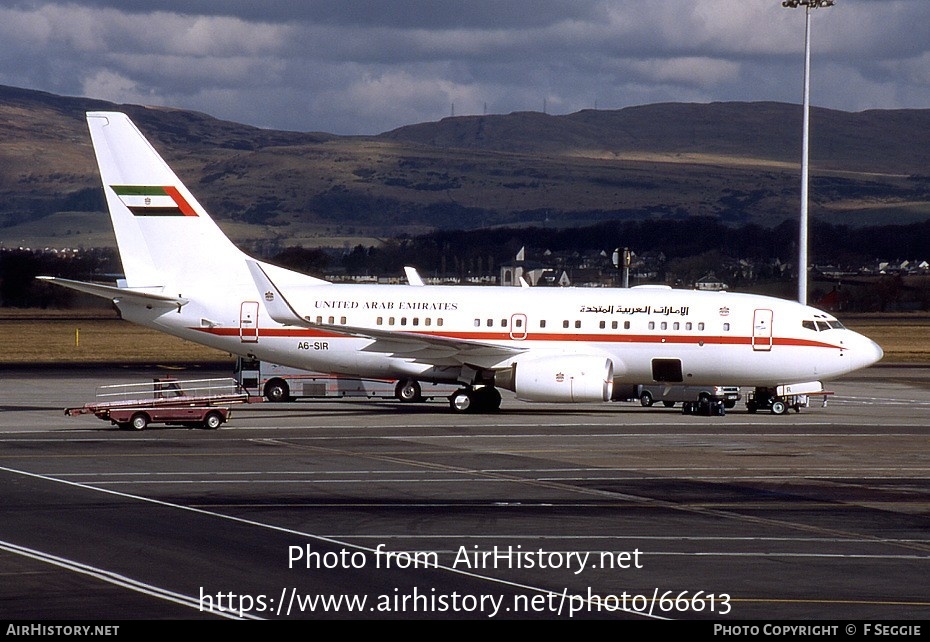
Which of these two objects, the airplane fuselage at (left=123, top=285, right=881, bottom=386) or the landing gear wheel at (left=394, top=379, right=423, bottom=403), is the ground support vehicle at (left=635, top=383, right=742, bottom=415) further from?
the landing gear wheel at (left=394, top=379, right=423, bottom=403)

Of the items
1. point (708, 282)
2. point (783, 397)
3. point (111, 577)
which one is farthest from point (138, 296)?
point (708, 282)

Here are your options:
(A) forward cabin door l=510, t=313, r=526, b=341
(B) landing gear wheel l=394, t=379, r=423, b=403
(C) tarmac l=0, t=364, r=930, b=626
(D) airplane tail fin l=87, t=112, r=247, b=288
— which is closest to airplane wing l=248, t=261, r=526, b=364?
(A) forward cabin door l=510, t=313, r=526, b=341

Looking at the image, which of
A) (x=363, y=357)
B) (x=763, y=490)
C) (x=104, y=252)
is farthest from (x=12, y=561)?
(x=104, y=252)

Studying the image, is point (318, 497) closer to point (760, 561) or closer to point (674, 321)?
point (760, 561)

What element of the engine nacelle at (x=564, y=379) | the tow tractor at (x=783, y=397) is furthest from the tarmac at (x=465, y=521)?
the tow tractor at (x=783, y=397)

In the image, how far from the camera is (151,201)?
49.8 metres

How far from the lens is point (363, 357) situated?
158 ft

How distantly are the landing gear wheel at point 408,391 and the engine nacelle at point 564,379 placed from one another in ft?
25.3

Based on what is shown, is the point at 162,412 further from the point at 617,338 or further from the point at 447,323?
the point at 617,338

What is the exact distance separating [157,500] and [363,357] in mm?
22479

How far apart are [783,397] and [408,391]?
47.5 ft

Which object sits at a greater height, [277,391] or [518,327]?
[518,327]

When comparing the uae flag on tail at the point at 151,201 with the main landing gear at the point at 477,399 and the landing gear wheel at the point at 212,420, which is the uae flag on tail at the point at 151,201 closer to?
the landing gear wheel at the point at 212,420

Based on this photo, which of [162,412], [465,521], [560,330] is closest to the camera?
[465,521]
